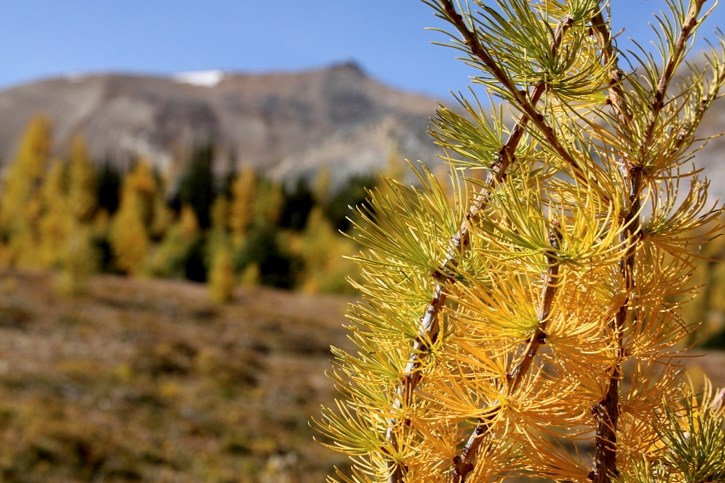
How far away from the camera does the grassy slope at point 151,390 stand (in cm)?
1100

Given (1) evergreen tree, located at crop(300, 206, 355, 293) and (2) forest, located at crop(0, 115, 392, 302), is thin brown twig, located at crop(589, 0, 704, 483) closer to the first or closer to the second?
(2) forest, located at crop(0, 115, 392, 302)

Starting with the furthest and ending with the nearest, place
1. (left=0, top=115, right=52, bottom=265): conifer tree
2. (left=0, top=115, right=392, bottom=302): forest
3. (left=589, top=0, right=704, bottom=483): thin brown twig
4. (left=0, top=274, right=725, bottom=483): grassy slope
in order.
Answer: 1. (left=0, top=115, right=52, bottom=265): conifer tree
2. (left=0, top=115, right=392, bottom=302): forest
3. (left=0, top=274, right=725, bottom=483): grassy slope
4. (left=589, top=0, right=704, bottom=483): thin brown twig

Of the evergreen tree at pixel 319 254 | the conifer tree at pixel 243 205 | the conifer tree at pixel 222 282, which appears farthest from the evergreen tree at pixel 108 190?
the conifer tree at pixel 222 282

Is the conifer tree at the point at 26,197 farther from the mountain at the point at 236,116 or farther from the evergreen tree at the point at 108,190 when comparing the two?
the mountain at the point at 236,116

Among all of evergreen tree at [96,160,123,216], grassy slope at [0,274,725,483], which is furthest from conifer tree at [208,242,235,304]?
evergreen tree at [96,160,123,216]

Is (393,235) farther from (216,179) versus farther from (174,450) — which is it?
(216,179)

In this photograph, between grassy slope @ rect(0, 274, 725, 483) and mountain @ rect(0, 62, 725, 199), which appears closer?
grassy slope @ rect(0, 274, 725, 483)

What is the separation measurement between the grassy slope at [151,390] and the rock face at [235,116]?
69479 mm

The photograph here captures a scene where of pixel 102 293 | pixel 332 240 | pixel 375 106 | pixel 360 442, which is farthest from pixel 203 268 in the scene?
pixel 375 106

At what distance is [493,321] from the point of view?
79cm

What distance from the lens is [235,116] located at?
139 meters

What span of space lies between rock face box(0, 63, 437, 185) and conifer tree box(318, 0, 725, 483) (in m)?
92.6

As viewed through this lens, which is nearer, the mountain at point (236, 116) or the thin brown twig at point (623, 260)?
the thin brown twig at point (623, 260)

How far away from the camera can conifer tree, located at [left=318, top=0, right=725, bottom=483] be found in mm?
762
